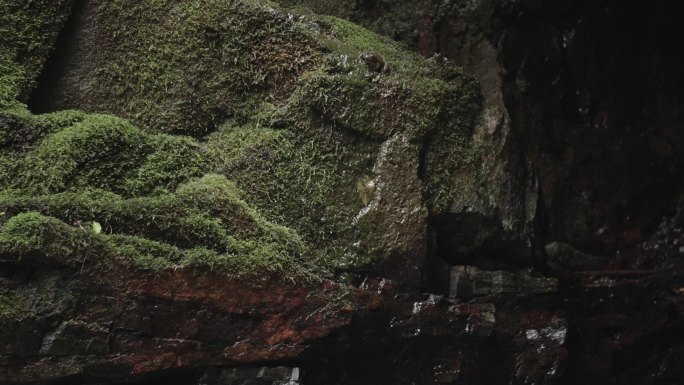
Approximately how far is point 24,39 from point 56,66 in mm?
288

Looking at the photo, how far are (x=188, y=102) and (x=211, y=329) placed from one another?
163 cm

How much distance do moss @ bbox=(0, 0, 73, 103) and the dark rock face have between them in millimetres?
26

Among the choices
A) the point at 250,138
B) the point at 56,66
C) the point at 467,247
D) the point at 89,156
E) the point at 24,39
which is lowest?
the point at 467,247

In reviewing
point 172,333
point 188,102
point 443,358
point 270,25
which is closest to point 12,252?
point 172,333

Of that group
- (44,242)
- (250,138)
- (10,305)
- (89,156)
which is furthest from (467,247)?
(10,305)

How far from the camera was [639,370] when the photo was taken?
523 centimetres

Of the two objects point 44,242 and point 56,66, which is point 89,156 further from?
point 56,66

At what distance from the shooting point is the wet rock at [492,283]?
14.1 ft

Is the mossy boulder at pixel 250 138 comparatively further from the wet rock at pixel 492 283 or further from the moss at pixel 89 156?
the wet rock at pixel 492 283

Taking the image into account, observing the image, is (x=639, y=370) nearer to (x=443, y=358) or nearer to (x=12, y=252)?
(x=443, y=358)

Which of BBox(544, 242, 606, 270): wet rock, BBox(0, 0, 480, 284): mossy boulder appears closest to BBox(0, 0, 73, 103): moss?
BBox(0, 0, 480, 284): mossy boulder

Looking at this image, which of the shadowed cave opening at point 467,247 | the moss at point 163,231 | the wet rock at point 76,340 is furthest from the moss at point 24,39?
the shadowed cave opening at point 467,247

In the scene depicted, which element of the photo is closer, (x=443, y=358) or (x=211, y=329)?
(x=211, y=329)

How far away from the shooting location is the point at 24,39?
404cm
